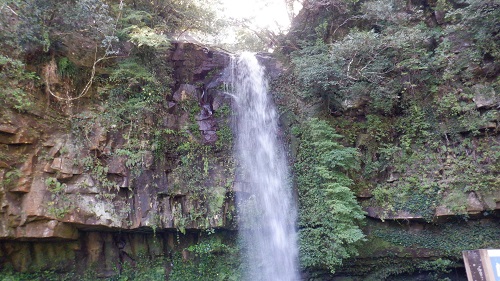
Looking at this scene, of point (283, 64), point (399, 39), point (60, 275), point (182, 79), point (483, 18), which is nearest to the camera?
point (60, 275)

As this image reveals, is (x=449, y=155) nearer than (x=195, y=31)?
Yes

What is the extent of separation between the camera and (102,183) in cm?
692

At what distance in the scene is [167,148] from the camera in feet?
27.2

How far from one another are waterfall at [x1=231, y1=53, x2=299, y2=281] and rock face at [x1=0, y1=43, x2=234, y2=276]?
486 millimetres

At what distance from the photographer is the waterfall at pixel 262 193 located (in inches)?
306

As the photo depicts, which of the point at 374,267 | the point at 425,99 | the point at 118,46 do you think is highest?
the point at 118,46

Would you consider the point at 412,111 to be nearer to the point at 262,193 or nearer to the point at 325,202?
the point at 325,202

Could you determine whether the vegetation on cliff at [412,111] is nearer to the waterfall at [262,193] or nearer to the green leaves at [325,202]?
the green leaves at [325,202]

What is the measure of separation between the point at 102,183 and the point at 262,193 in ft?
13.1

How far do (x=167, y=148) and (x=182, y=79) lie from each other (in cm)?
261

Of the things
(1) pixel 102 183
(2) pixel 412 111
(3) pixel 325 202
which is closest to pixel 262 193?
(3) pixel 325 202

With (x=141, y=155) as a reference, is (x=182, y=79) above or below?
above

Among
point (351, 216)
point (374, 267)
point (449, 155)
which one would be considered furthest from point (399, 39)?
point (374, 267)

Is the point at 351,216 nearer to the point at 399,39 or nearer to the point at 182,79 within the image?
the point at 399,39
